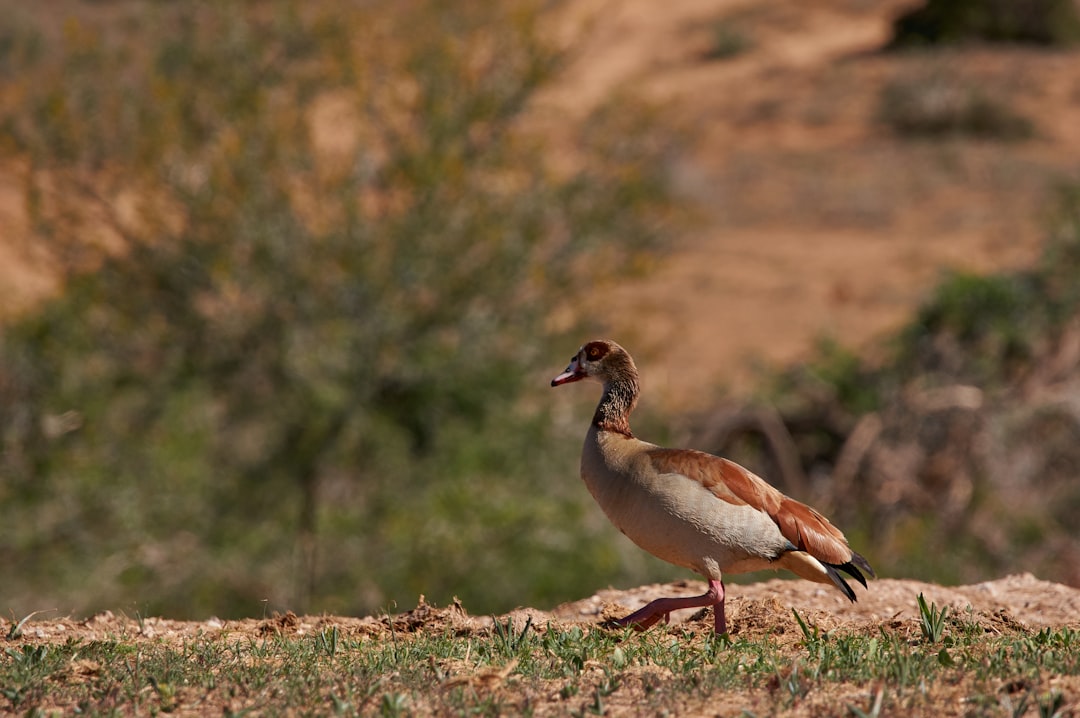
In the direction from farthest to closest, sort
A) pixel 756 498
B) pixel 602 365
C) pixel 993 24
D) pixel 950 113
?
1. pixel 993 24
2. pixel 950 113
3. pixel 602 365
4. pixel 756 498

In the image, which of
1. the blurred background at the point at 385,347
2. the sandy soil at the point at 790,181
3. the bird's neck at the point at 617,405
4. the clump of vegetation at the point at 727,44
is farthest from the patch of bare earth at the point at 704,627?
the clump of vegetation at the point at 727,44

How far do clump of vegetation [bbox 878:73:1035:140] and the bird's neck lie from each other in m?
31.2

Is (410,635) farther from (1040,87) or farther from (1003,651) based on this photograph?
(1040,87)

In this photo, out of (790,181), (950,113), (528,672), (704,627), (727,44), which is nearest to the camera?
(528,672)

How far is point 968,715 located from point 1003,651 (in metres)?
0.81

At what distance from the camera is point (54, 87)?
42.2 feet

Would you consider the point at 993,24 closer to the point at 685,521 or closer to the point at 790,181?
the point at 790,181

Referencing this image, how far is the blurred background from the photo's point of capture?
1123 cm

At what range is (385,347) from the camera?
12641mm

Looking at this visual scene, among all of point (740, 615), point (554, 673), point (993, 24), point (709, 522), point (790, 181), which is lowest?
point (554, 673)

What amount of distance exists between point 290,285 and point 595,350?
688 cm

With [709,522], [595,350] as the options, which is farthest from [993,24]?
[709,522]

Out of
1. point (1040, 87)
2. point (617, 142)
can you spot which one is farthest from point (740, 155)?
point (617, 142)

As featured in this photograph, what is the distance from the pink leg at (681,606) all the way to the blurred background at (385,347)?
513 centimetres
